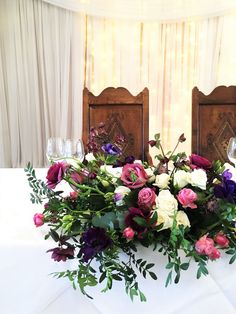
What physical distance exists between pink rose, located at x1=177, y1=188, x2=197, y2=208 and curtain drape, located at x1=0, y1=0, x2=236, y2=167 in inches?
85.5

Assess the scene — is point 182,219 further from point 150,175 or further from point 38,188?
point 38,188

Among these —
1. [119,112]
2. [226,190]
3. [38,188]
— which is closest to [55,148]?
[38,188]

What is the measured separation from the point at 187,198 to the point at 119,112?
1.36 meters

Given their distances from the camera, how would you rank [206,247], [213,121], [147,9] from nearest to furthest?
[206,247] < [213,121] < [147,9]

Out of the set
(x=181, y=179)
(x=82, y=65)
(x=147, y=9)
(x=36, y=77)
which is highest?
(x=147, y=9)

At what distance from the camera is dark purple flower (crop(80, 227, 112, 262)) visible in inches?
19.2

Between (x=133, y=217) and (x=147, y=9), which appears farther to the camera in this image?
(x=147, y=9)

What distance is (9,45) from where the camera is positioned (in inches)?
98.0

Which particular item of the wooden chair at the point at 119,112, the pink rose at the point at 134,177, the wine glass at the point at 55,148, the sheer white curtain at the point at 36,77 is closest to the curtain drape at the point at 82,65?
the sheer white curtain at the point at 36,77

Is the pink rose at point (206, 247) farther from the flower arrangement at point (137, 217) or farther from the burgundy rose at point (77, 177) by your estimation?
the burgundy rose at point (77, 177)

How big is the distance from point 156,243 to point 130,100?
1.38 m

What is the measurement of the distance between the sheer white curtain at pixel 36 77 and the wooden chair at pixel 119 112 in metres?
0.81

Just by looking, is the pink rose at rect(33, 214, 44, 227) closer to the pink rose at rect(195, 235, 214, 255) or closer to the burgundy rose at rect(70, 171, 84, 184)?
the burgundy rose at rect(70, 171, 84, 184)

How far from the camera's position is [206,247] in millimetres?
490
